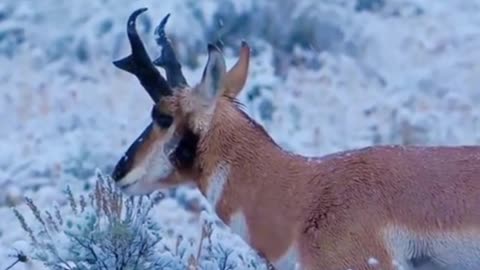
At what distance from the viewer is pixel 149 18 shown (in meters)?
12.5

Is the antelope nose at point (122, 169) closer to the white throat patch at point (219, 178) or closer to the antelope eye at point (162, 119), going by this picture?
the antelope eye at point (162, 119)

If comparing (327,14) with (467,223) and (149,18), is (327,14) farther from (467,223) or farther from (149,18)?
(467,223)

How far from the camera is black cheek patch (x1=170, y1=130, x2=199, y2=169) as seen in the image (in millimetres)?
4859

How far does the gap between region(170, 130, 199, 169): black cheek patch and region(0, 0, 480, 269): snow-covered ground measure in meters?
3.31

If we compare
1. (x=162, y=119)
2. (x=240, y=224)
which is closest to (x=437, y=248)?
(x=240, y=224)

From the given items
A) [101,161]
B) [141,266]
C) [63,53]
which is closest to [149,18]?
[63,53]

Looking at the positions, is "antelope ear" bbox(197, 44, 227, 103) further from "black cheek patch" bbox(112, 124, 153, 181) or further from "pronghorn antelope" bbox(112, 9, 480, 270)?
"black cheek patch" bbox(112, 124, 153, 181)

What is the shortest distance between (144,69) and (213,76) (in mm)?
361

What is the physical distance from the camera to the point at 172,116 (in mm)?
4883

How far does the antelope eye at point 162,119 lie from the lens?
4.89m

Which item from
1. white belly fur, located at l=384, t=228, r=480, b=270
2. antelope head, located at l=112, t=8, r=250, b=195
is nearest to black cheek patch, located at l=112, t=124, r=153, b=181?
antelope head, located at l=112, t=8, r=250, b=195

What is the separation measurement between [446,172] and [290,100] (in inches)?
254

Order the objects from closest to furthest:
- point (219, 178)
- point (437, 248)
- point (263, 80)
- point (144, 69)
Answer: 1. point (437, 248)
2. point (219, 178)
3. point (144, 69)
4. point (263, 80)

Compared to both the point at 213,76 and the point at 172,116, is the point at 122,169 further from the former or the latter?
the point at 213,76
